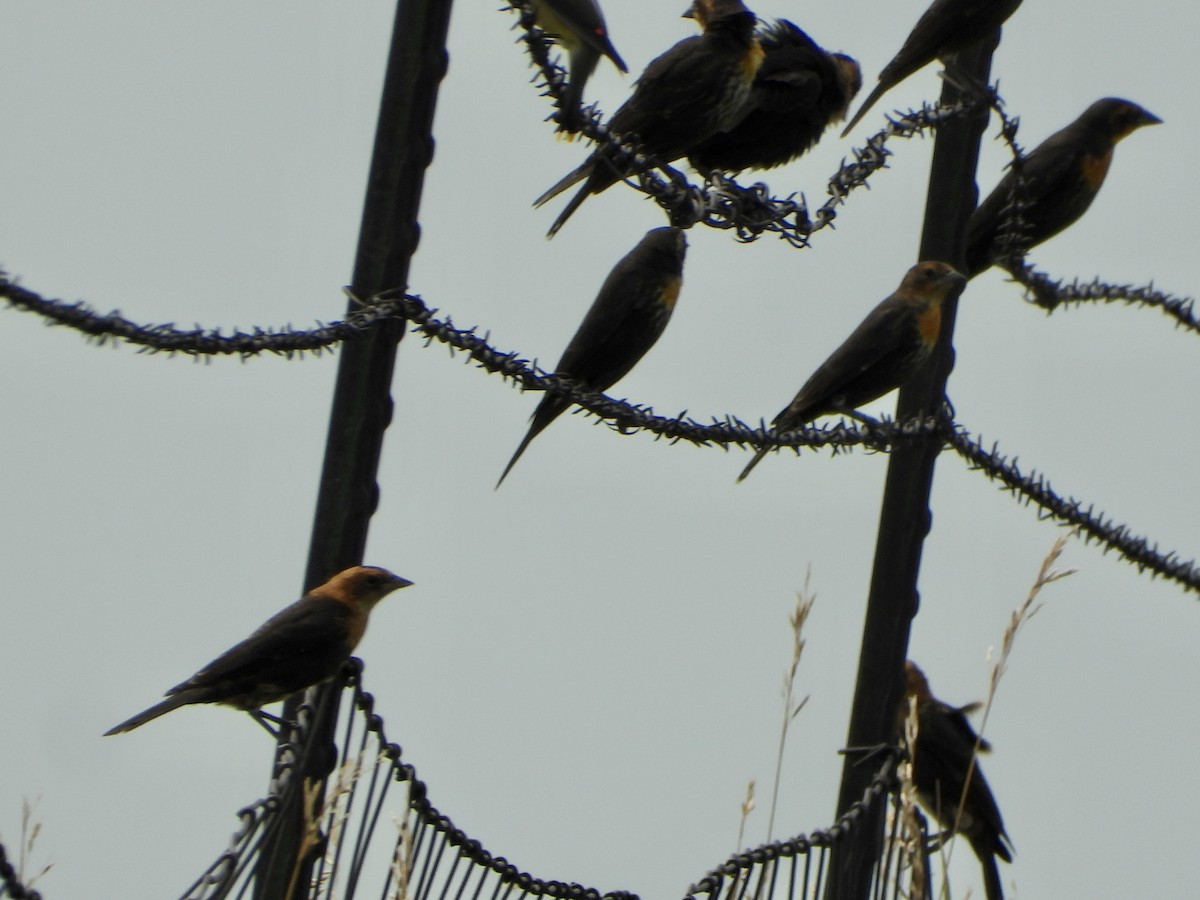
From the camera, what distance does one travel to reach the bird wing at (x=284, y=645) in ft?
10.5

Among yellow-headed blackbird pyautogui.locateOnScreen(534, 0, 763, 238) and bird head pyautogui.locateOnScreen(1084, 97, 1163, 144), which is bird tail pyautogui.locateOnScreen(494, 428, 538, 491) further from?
bird head pyautogui.locateOnScreen(1084, 97, 1163, 144)

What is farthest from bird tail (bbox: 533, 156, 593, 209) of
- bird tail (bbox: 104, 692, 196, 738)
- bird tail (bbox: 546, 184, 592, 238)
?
bird tail (bbox: 104, 692, 196, 738)

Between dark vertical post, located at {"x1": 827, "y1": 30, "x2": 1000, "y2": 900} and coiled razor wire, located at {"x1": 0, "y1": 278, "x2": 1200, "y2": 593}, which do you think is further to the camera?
dark vertical post, located at {"x1": 827, "y1": 30, "x2": 1000, "y2": 900}

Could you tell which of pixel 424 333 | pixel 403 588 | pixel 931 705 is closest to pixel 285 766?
pixel 424 333

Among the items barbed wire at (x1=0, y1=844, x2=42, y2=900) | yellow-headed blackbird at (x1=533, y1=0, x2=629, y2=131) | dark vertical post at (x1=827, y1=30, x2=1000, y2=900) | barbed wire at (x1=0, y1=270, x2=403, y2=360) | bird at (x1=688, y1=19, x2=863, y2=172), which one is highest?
bird at (x1=688, y1=19, x2=863, y2=172)

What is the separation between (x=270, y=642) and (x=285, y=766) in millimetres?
935

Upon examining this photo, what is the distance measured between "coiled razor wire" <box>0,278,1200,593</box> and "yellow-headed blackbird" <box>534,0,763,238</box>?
4.64 ft

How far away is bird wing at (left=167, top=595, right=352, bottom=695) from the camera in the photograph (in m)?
3.21

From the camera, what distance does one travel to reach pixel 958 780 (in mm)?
5219

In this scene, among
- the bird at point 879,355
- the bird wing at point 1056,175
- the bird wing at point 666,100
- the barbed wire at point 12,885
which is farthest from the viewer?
the bird wing at point 1056,175

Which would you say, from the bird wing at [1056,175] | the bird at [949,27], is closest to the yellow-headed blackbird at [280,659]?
the bird at [949,27]

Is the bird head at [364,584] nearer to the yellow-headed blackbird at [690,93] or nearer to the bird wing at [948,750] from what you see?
the yellow-headed blackbird at [690,93]

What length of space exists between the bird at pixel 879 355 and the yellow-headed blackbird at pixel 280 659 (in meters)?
1.15

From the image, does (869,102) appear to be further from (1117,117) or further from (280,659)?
(280,659)
